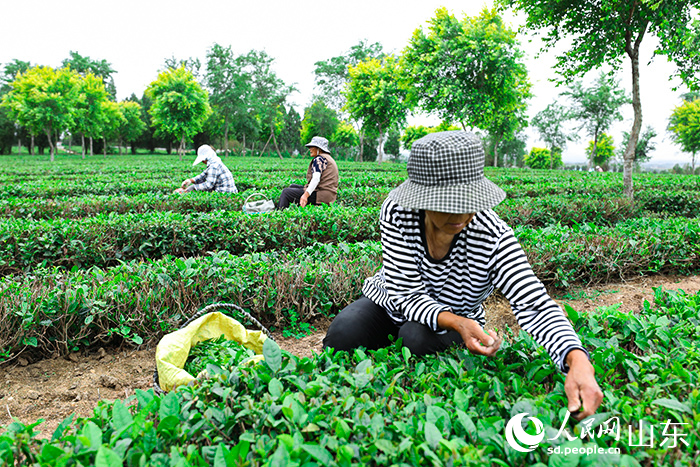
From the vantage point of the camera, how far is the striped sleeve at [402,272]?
71.6 inches

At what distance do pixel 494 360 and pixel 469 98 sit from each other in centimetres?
2247

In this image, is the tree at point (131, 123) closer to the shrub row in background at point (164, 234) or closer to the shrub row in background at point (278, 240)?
the shrub row in background at point (164, 234)

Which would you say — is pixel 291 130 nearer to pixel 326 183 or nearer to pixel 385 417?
pixel 326 183

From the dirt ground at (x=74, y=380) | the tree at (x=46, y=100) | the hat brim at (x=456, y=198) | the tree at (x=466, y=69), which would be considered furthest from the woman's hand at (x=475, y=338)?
the tree at (x=46, y=100)

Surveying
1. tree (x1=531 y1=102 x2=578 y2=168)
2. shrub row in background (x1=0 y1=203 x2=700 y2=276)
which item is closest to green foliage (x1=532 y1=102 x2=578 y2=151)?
tree (x1=531 y1=102 x2=578 y2=168)

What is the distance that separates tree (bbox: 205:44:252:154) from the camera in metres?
40.0

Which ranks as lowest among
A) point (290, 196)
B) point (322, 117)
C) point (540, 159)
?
point (290, 196)

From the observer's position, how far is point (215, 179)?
7102 millimetres

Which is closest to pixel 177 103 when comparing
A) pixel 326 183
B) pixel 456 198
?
pixel 326 183

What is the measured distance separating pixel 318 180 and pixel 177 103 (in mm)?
26884

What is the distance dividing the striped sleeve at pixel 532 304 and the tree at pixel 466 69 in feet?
70.3

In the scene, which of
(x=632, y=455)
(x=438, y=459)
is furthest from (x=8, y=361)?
(x=632, y=455)

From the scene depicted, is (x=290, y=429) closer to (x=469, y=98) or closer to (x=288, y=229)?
(x=288, y=229)

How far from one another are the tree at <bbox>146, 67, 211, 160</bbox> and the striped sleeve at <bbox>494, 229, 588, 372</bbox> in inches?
1212
